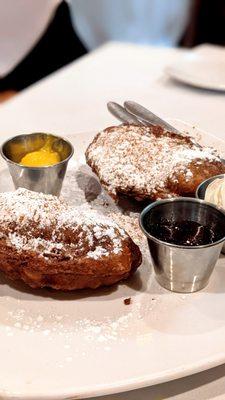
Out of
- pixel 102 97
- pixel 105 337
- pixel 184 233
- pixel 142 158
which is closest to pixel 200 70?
pixel 102 97

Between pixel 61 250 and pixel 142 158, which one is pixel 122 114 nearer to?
pixel 142 158

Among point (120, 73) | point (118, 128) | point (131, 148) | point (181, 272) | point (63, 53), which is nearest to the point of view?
point (181, 272)

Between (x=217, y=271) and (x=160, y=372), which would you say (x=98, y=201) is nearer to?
(x=217, y=271)

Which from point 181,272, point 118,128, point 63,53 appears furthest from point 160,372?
point 63,53

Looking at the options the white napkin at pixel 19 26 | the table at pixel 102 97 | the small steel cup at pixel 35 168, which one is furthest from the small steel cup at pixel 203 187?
the white napkin at pixel 19 26

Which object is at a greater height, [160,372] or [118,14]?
[160,372]

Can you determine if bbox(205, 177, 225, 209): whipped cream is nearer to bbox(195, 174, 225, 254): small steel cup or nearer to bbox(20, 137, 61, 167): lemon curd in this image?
bbox(195, 174, 225, 254): small steel cup
